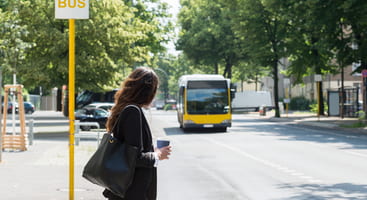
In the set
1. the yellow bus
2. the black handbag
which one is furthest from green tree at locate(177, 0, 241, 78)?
the black handbag

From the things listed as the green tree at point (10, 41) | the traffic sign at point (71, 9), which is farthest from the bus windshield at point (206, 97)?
the traffic sign at point (71, 9)

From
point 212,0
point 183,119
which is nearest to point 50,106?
point 212,0

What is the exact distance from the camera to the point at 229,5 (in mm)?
51156

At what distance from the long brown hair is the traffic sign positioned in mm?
4294

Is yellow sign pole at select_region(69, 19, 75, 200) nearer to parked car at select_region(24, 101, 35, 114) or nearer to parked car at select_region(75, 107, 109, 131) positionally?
parked car at select_region(75, 107, 109, 131)

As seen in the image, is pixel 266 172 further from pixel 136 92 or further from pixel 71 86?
pixel 136 92

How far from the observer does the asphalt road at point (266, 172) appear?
10.2 m

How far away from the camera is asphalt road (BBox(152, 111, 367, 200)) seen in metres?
10.2

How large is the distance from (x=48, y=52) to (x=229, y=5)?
2612cm

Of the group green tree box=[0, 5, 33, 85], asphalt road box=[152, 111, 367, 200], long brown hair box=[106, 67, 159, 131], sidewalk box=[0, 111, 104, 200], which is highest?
green tree box=[0, 5, 33, 85]

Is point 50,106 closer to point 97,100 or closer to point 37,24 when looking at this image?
point 97,100

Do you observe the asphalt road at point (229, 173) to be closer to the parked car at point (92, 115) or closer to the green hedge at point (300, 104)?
the parked car at point (92, 115)

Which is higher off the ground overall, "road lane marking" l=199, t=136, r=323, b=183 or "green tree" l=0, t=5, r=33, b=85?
"green tree" l=0, t=5, r=33, b=85

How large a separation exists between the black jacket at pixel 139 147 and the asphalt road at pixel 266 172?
571cm
